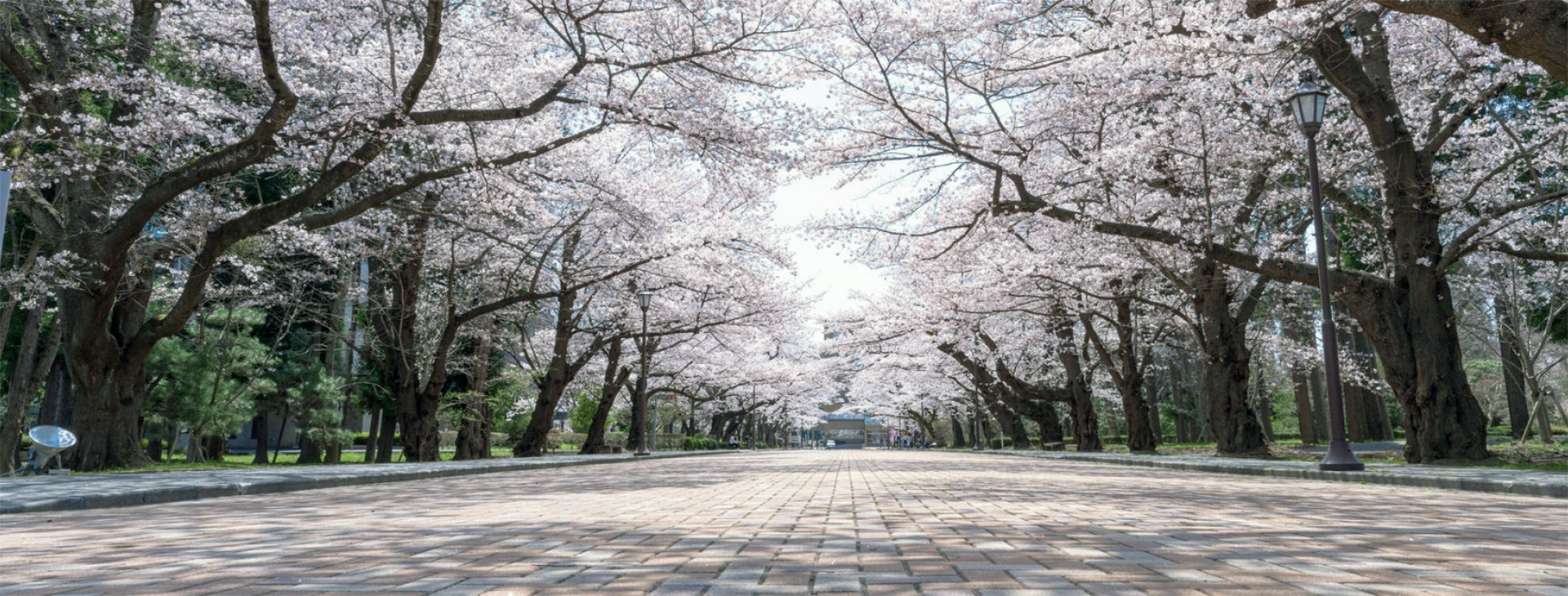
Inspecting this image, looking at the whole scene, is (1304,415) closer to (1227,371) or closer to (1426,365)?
(1227,371)

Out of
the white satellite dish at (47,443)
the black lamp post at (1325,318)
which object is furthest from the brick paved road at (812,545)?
the white satellite dish at (47,443)

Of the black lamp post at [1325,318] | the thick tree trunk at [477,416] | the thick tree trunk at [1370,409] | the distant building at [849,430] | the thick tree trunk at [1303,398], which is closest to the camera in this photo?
the black lamp post at [1325,318]

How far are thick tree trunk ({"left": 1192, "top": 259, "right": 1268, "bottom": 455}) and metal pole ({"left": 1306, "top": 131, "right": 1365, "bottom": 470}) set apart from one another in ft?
23.4

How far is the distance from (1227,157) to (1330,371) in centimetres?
648

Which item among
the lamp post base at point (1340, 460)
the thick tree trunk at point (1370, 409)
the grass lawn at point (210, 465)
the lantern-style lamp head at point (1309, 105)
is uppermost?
the lantern-style lamp head at point (1309, 105)

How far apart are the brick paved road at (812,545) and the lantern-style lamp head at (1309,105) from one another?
612cm

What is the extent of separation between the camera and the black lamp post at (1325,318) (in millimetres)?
13531

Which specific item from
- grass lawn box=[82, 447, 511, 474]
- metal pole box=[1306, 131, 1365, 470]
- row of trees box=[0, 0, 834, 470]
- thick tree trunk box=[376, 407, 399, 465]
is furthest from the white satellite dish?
metal pole box=[1306, 131, 1365, 470]

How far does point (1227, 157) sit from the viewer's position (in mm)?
19125

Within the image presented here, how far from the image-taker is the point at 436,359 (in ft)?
71.0

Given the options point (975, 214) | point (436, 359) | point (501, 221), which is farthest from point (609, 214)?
point (975, 214)

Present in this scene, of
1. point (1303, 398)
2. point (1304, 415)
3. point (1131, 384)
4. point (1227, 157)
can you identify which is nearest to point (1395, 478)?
point (1227, 157)

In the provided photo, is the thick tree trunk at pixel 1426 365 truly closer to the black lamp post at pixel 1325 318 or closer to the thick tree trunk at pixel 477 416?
the black lamp post at pixel 1325 318

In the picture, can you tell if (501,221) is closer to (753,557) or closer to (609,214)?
(609,214)
